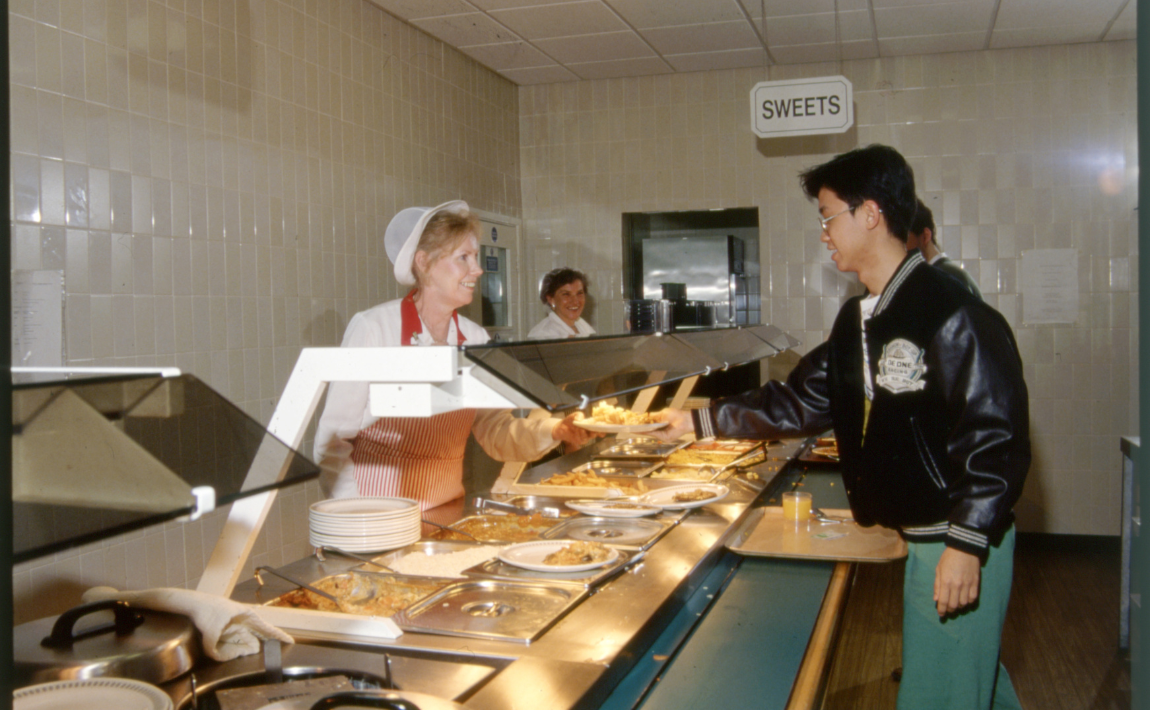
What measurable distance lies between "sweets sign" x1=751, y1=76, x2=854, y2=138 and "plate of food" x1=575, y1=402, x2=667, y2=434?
6.23ft

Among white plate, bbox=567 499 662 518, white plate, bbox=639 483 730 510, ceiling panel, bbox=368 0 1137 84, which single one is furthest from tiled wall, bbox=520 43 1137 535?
white plate, bbox=567 499 662 518

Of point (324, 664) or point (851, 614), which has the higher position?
point (324, 664)

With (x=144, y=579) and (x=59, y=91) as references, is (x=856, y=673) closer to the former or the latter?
(x=144, y=579)

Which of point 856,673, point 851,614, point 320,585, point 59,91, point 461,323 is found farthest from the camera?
point 851,614

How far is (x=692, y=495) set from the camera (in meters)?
3.26

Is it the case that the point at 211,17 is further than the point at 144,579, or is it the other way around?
the point at 211,17

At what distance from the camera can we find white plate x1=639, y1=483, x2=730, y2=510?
10.2ft

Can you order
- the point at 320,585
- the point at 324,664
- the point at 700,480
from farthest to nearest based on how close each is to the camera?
the point at 700,480 → the point at 320,585 → the point at 324,664

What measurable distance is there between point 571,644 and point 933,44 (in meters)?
5.45

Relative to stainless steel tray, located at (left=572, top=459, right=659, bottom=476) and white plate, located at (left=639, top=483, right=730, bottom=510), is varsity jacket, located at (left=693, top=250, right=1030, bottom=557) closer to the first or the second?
white plate, located at (left=639, top=483, right=730, bottom=510)

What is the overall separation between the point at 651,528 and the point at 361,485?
0.99 meters

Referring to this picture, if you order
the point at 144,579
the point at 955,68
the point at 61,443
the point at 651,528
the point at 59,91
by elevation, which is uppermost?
the point at 955,68

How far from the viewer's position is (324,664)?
1.56 m

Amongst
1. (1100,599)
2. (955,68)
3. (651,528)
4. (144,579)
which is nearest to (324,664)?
(651,528)
